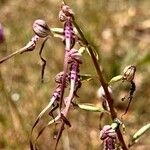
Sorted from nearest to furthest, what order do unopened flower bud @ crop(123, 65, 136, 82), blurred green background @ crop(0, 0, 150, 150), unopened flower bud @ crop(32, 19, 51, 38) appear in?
unopened flower bud @ crop(32, 19, 51, 38)
unopened flower bud @ crop(123, 65, 136, 82)
blurred green background @ crop(0, 0, 150, 150)

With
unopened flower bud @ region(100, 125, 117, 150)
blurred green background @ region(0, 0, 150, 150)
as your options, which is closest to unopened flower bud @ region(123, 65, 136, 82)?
unopened flower bud @ region(100, 125, 117, 150)

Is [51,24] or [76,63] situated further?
[51,24]

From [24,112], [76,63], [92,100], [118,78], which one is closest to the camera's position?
[76,63]

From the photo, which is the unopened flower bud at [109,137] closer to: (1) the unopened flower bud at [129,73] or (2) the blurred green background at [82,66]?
(1) the unopened flower bud at [129,73]

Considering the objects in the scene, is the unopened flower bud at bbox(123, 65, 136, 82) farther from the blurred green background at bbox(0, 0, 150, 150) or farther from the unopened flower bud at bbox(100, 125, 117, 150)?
the blurred green background at bbox(0, 0, 150, 150)

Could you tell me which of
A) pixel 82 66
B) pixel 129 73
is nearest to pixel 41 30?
pixel 129 73

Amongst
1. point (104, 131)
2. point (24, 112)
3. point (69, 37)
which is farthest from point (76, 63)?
point (24, 112)

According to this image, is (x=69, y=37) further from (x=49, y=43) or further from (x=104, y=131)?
(x=49, y=43)

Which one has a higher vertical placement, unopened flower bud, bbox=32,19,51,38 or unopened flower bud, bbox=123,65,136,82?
unopened flower bud, bbox=32,19,51,38
